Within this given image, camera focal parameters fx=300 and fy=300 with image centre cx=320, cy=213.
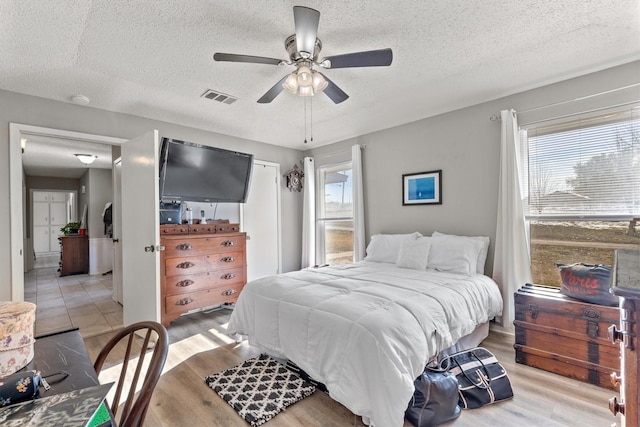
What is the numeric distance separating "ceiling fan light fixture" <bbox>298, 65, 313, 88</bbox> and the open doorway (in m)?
2.47

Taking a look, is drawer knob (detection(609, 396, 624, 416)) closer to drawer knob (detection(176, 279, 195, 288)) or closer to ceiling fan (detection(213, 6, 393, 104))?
ceiling fan (detection(213, 6, 393, 104))

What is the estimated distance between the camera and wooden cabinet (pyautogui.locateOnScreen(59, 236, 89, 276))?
6543 millimetres

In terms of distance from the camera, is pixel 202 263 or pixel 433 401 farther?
pixel 202 263

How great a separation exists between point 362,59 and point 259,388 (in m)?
2.35

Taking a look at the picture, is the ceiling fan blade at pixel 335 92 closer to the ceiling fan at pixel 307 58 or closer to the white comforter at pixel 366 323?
the ceiling fan at pixel 307 58

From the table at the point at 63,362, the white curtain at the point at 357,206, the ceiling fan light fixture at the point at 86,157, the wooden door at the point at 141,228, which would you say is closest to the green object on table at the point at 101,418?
the table at the point at 63,362

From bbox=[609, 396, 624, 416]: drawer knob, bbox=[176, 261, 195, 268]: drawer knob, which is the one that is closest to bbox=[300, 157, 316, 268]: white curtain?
bbox=[176, 261, 195, 268]: drawer knob

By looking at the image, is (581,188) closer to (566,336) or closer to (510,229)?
(510,229)

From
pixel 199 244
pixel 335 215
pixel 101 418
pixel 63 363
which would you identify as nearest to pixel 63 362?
pixel 63 363

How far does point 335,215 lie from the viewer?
4.99 meters

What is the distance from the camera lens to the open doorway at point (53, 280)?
2.83 m

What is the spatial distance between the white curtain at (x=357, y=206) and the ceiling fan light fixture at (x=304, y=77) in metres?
2.33

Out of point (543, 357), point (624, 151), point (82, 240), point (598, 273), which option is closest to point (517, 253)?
point (598, 273)

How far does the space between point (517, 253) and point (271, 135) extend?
3.47 meters
